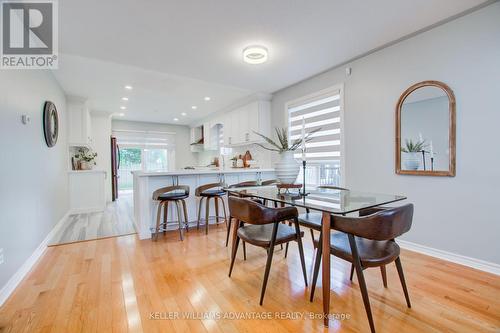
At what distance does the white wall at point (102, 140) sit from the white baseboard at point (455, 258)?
21.9 ft

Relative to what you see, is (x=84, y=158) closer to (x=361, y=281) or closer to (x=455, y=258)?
(x=361, y=281)

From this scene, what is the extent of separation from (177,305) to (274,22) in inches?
109

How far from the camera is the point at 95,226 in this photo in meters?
3.87

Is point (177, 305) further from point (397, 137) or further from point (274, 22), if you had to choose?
point (397, 137)

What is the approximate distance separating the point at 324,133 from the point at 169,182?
103 inches

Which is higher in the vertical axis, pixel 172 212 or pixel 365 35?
pixel 365 35

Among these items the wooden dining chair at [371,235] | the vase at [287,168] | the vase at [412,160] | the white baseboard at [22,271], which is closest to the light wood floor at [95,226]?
the white baseboard at [22,271]

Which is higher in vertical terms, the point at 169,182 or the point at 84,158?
the point at 84,158

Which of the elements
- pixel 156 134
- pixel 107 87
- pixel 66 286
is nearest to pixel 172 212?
pixel 66 286

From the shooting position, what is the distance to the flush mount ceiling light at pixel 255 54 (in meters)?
2.89

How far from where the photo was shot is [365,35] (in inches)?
105

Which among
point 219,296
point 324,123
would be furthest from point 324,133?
point 219,296

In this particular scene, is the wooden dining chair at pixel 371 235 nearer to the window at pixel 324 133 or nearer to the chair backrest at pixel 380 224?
the chair backrest at pixel 380 224

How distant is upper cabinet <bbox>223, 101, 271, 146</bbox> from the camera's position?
4.89 m
